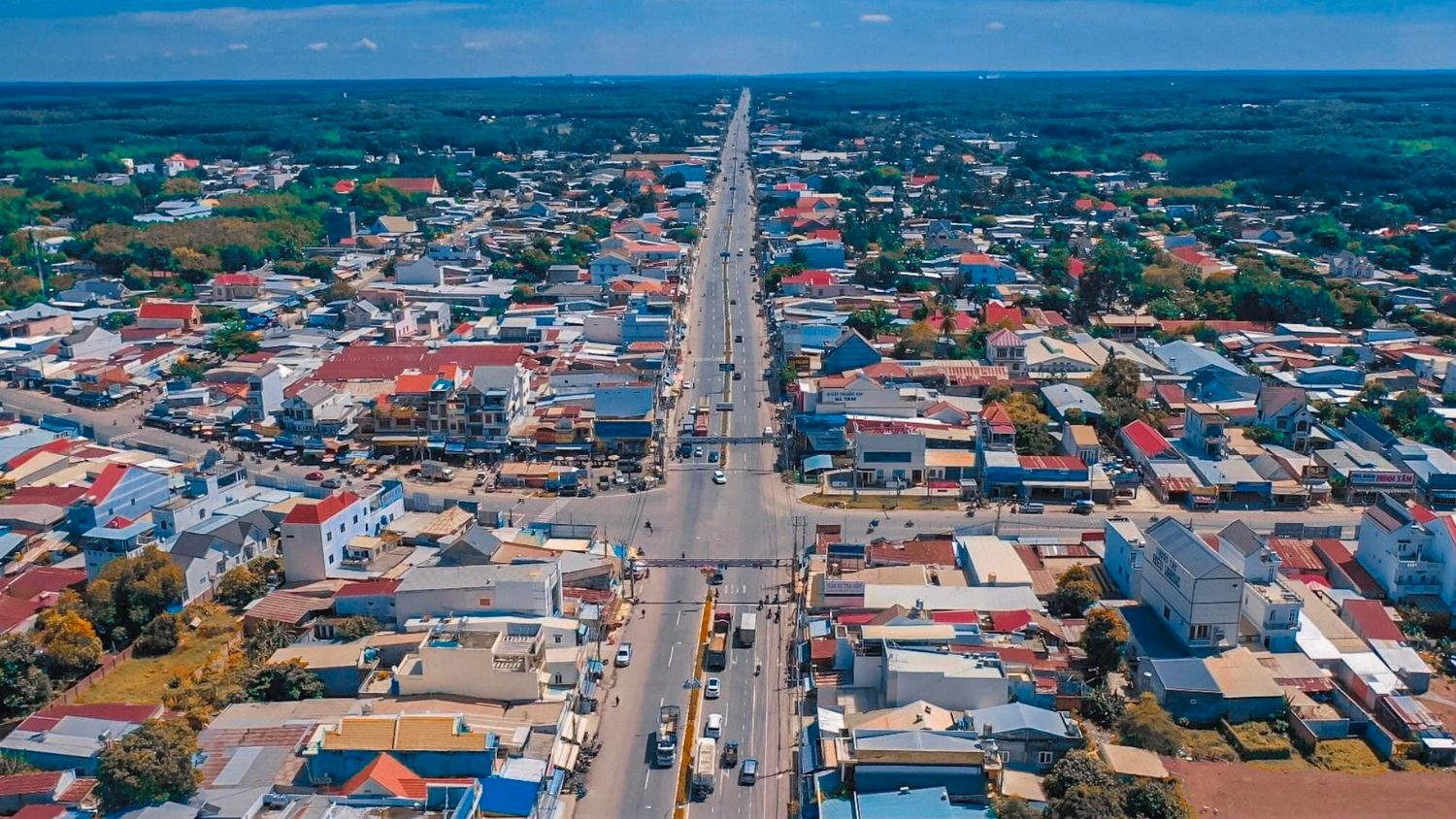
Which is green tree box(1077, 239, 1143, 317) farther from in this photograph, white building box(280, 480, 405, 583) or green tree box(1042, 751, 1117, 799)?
green tree box(1042, 751, 1117, 799)

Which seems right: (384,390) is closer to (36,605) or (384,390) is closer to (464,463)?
(464,463)

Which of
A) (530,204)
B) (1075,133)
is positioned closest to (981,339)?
(530,204)

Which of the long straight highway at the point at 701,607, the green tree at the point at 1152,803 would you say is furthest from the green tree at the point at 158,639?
the green tree at the point at 1152,803

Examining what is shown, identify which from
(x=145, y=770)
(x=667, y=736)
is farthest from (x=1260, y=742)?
(x=145, y=770)

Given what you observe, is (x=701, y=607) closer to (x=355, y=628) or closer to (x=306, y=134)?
(x=355, y=628)

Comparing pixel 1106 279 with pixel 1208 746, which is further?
pixel 1106 279

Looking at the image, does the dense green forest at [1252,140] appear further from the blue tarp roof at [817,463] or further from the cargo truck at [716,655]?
the cargo truck at [716,655]
